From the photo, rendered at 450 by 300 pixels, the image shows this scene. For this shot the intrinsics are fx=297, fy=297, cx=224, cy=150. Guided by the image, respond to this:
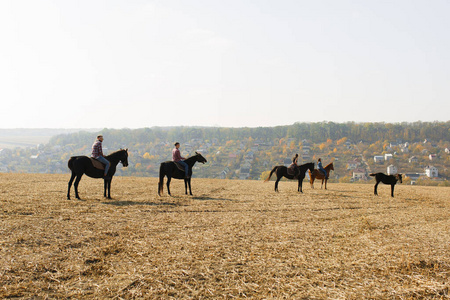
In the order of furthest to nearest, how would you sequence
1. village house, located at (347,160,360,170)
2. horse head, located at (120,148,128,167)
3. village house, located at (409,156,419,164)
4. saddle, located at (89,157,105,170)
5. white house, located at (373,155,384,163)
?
white house, located at (373,155,384,163) < village house, located at (409,156,419,164) < village house, located at (347,160,360,170) < horse head, located at (120,148,128,167) < saddle, located at (89,157,105,170)

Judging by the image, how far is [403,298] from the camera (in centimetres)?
442

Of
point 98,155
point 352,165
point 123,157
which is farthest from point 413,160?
point 98,155

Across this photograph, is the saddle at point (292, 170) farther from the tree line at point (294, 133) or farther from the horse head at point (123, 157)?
the tree line at point (294, 133)

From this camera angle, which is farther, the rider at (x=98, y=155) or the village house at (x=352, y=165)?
the village house at (x=352, y=165)

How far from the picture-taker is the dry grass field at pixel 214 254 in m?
4.61

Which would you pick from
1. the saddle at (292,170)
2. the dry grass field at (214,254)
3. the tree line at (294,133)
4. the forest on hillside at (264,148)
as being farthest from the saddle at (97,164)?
the tree line at (294,133)

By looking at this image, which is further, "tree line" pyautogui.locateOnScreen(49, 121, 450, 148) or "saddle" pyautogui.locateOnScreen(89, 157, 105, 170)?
"tree line" pyautogui.locateOnScreen(49, 121, 450, 148)

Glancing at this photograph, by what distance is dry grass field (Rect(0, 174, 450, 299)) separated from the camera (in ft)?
15.1

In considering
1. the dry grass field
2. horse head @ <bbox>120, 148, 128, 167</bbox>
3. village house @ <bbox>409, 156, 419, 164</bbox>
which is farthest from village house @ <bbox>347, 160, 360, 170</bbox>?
horse head @ <bbox>120, 148, 128, 167</bbox>

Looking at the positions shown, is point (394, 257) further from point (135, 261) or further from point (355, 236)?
point (135, 261)

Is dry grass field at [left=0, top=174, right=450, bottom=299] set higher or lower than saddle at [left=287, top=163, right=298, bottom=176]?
lower

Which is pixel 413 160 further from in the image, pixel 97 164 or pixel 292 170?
pixel 97 164

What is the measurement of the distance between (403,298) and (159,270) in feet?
12.8

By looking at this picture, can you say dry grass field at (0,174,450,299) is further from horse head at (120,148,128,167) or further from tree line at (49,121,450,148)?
tree line at (49,121,450,148)
